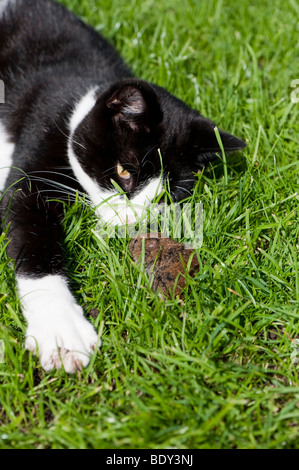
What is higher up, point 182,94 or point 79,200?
point 182,94

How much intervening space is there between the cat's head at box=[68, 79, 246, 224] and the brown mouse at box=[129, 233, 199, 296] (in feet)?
0.45

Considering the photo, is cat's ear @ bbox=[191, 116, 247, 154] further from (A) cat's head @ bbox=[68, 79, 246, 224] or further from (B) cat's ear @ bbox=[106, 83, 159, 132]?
(B) cat's ear @ bbox=[106, 83, 159, 132]

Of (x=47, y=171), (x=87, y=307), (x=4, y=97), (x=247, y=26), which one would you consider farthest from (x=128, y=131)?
(x=247, y=26)

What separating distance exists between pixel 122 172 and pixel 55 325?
62 cm

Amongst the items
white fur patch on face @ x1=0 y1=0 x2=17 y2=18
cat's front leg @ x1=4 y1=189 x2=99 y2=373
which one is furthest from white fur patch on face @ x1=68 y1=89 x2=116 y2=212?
white fur patch on face @ x1=0 y1=0 x2=17 y2=18

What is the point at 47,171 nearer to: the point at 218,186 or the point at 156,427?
the point at 218,186

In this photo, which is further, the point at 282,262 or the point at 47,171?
the point at 47,171

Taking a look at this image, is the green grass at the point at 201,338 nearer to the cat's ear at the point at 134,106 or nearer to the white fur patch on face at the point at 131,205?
the white fur patch on face at the point at 131,205

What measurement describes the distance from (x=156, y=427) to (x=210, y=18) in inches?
101

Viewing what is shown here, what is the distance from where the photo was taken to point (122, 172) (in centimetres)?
175

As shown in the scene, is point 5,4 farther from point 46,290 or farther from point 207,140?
point 46,290

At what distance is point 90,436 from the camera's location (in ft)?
3.78

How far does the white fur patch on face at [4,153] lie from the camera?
6.52 feet

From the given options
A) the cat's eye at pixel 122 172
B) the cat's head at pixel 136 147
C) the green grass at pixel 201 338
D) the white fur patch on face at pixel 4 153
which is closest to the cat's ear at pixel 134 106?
the cat's head at pixel 136 147
